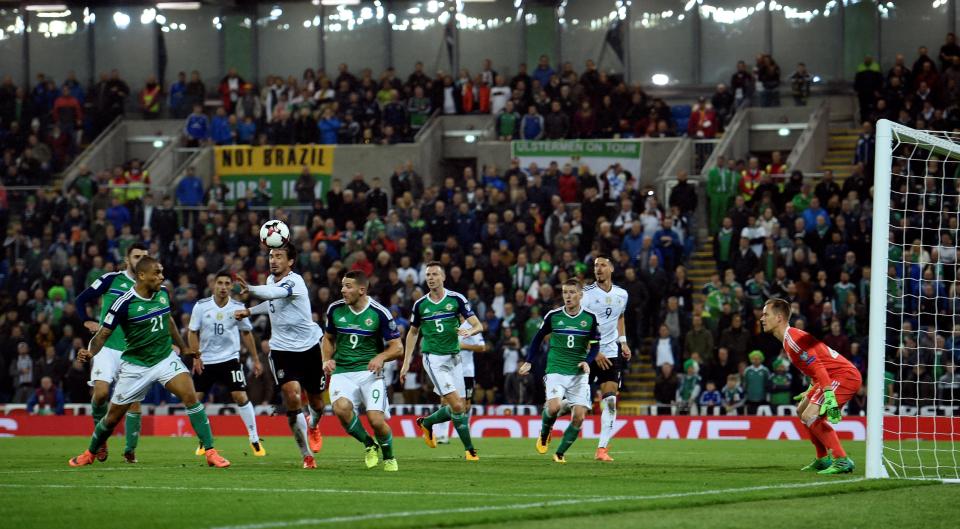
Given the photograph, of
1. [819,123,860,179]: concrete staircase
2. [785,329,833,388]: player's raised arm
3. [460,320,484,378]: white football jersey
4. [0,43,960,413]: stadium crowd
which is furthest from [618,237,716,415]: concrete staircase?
[785,329,833,388]: player's raised arm

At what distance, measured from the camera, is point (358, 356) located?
47.9 feet

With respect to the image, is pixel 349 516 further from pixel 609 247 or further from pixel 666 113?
pixel 666 113

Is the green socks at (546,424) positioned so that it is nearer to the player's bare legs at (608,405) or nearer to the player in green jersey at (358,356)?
the player's bare legs at (608,405)

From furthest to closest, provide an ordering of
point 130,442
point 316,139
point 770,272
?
1. point 316,139
2. point 770,272
3. point 130,442

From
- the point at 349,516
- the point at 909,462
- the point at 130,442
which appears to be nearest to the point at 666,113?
the point at 909,462

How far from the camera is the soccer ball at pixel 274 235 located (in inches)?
629

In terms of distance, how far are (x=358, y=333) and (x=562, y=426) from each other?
42.0 feet

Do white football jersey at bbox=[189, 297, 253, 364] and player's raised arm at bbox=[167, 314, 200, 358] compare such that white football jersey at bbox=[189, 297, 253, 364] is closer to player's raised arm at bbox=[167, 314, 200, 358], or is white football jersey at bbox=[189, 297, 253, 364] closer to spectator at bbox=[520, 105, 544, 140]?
player's raised arm at bbox=[167, 314, 200, 358]

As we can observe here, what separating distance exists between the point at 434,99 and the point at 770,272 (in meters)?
13.3

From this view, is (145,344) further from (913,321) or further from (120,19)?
(120,19)

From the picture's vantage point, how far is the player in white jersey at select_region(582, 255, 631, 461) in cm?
1748

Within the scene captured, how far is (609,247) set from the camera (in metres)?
28.7

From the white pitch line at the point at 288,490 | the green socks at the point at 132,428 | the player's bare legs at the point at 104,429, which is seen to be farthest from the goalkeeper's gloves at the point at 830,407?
the green socks at the point at 132,428

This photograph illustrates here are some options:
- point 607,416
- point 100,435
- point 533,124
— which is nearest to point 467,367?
point 607,416
